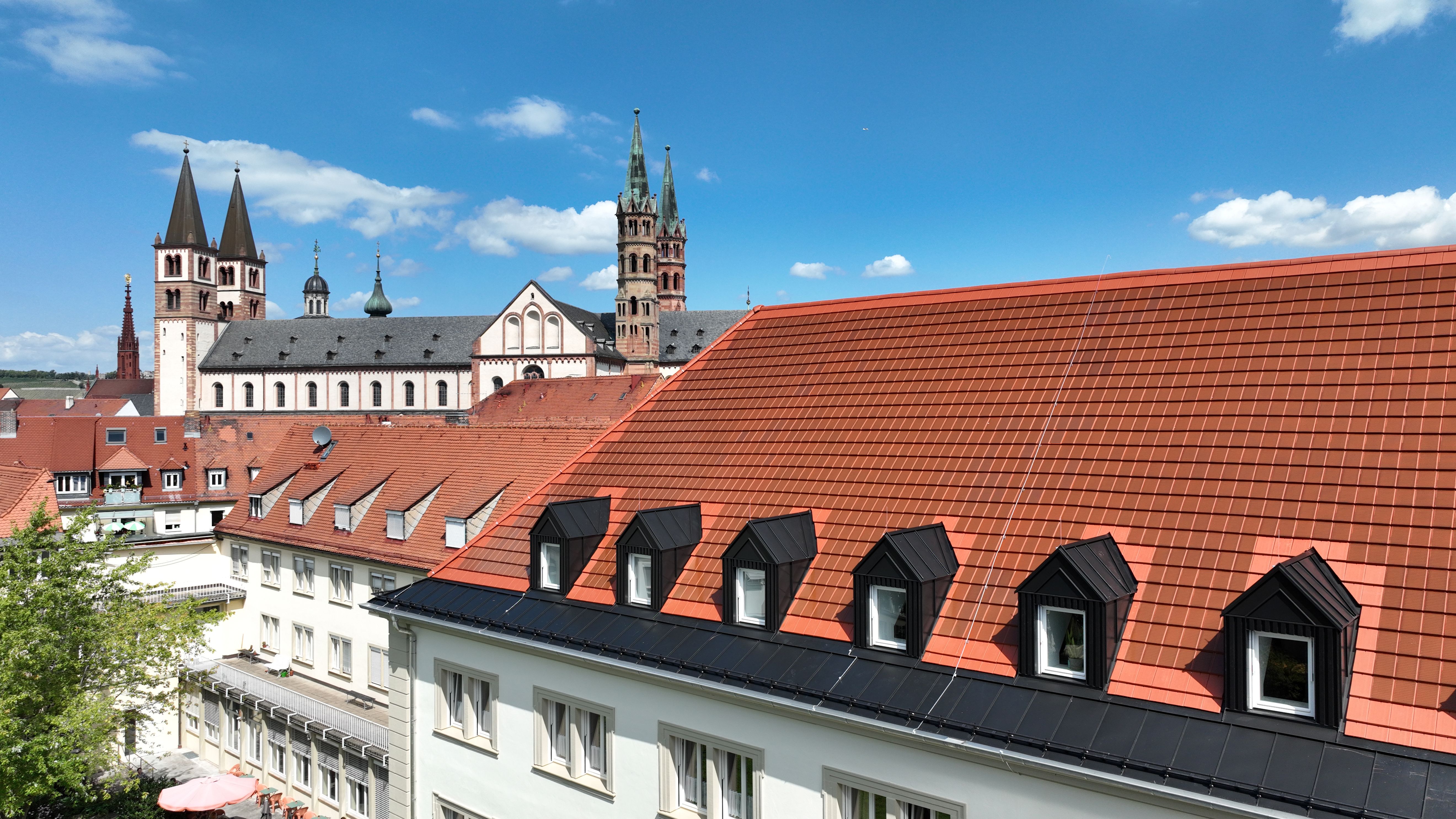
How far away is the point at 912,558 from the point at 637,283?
82.8 meters

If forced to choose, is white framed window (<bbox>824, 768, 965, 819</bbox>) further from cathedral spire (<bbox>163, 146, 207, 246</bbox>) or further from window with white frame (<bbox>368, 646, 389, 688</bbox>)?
cathedral spire (<bbox>163, 146, 207, 246</bbox>)

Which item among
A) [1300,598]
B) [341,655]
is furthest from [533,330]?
[1300,598]

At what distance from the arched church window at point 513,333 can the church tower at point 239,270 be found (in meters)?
43.9

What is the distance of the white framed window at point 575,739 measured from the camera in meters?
13.5

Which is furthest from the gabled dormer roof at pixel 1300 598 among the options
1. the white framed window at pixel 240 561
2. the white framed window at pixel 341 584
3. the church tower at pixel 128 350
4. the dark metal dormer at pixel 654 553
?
the church tower at pixel 128 350

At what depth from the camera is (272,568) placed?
105 feet

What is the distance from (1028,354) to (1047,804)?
21.0 feet

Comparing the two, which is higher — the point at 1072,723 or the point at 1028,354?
the point at 1028,354

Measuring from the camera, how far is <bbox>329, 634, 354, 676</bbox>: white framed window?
2839cm

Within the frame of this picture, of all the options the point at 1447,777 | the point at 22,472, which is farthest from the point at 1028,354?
the point at 22,472

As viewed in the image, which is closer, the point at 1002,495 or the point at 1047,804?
the point at 1047,804

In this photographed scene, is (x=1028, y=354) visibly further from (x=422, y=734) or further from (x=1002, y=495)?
(x=422, y=734)

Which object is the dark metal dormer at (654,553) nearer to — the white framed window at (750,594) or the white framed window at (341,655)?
the white framed window at (750,594)

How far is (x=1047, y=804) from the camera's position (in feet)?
30.7
